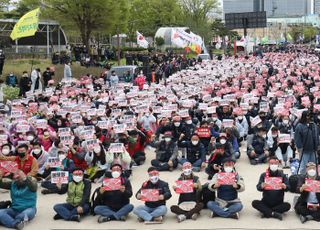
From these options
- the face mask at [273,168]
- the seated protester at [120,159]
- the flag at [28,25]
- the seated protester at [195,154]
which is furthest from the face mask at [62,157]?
the flag at [28,25]

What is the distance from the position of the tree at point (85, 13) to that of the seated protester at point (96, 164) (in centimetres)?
2986

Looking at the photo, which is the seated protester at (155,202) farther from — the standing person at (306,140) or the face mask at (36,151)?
the face mask at (36,151)

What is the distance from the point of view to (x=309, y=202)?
30.4 ft

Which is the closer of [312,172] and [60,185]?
[312,172]

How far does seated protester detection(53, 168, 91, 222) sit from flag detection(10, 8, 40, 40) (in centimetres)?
1264

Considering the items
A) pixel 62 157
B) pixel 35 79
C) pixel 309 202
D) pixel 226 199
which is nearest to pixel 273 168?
pixel 309 202

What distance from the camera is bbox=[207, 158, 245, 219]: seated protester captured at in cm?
951

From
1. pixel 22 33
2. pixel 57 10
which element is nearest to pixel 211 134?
pixel 22 33

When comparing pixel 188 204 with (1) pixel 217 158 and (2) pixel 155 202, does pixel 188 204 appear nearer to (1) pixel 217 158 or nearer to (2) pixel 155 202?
(2) pixel 155 202

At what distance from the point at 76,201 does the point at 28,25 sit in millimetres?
13468

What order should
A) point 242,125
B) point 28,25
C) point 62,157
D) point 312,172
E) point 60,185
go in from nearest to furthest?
point 312,172
point 60,185
point 62,157
point 242,125
point 28,25

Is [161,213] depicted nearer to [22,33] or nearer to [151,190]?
[151,190]

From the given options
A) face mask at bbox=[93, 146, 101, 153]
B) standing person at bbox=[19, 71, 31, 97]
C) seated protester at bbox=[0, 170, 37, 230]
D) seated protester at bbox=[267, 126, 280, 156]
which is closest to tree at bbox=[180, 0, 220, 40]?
standing person at bbox=[19, 71, 31, 97]

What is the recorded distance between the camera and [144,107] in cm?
1631
